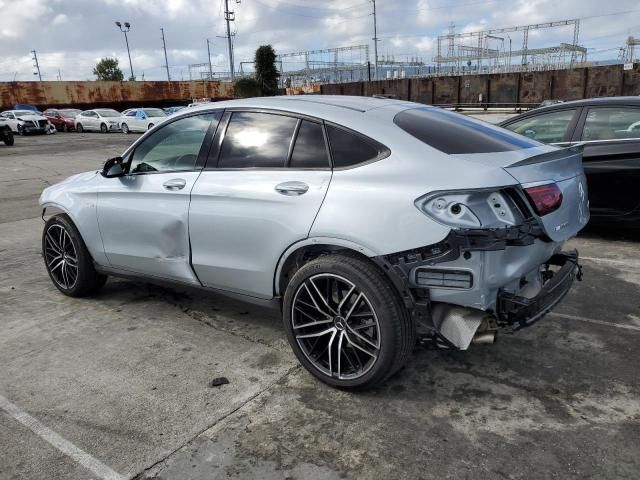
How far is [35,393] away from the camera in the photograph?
3100 millimetres

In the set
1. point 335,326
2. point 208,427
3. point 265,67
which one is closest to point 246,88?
point 265,67

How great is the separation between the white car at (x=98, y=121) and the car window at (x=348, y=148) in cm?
3262

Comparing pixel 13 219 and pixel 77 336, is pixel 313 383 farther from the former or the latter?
pixel 13 219

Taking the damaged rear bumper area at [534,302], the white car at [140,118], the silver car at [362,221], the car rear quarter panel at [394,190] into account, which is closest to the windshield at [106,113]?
the white car at [140,118]

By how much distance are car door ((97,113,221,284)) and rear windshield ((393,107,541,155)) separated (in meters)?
1.36

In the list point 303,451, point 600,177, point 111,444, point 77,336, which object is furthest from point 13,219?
point 600,177

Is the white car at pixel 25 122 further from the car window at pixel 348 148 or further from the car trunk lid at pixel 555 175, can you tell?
the car trunk lid at pixel 555 175

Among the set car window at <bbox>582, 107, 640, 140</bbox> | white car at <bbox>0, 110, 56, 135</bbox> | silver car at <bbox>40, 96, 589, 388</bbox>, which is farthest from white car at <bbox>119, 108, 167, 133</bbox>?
silver car at <bbox>40, 96, 589, 388</bbox>

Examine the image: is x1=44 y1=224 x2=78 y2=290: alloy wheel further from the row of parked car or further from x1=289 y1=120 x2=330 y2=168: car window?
the row of parked car

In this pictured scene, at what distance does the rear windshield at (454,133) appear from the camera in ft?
9.57

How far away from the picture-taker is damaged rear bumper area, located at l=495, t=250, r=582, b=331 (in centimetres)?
269

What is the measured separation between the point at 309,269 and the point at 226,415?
90 cm

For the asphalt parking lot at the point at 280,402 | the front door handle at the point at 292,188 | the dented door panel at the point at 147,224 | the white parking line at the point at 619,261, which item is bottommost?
the white parking line at the point at 619,261

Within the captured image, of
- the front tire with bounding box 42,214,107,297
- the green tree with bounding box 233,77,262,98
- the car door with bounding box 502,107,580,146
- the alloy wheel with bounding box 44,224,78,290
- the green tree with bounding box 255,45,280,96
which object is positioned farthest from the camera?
the green tree with bounding box 255,45,280,96
